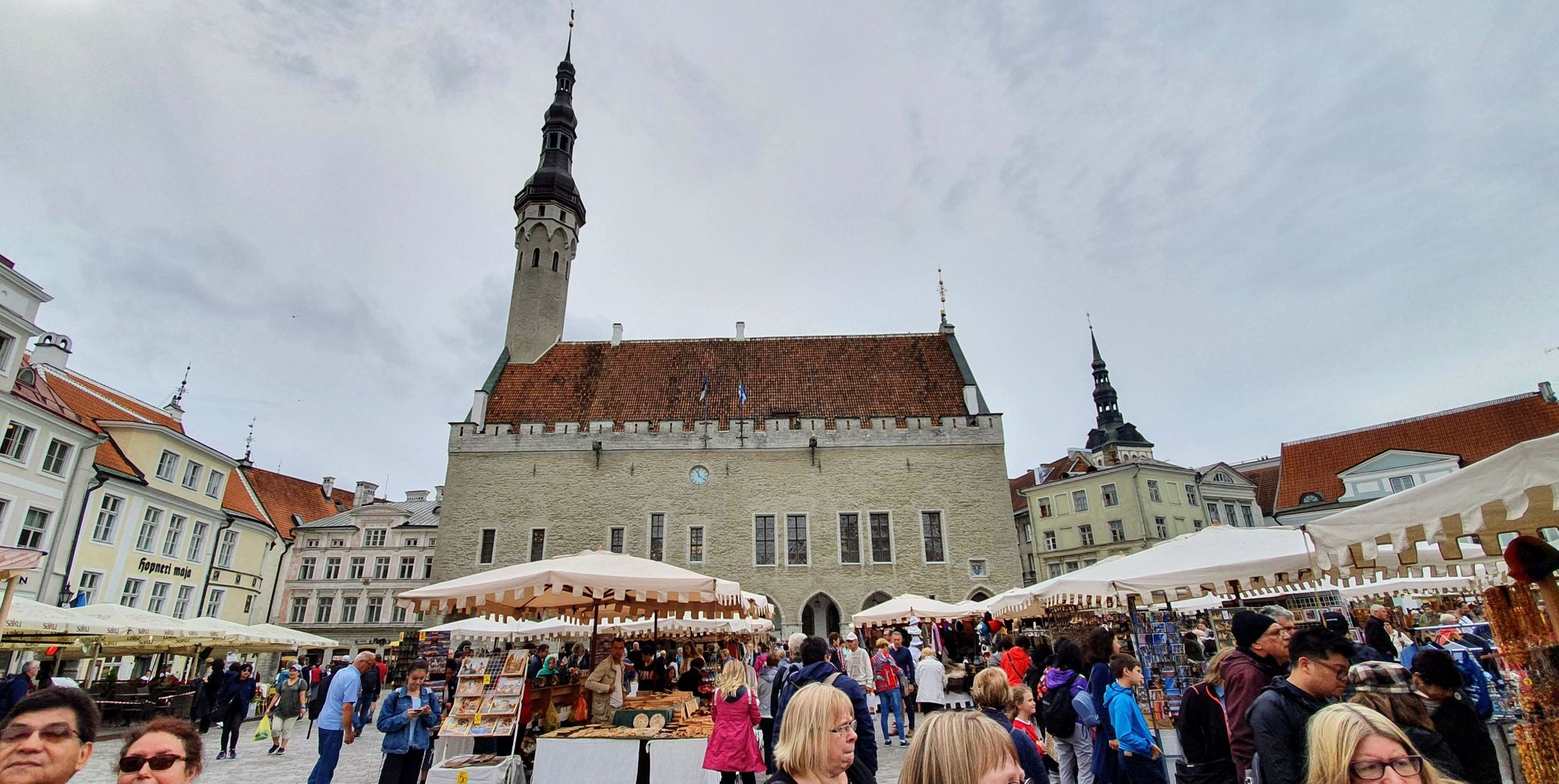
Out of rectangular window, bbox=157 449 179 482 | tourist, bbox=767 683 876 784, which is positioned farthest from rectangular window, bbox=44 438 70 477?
tourist, bbox=767 683 876 784

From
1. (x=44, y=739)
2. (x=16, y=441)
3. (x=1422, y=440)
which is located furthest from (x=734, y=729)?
(x=1422, y=440)

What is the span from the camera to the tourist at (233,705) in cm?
1127

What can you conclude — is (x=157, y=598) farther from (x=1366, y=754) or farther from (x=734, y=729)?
(x=1366, y=754)

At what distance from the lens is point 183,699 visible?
15320 mm

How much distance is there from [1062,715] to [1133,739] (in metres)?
0.90

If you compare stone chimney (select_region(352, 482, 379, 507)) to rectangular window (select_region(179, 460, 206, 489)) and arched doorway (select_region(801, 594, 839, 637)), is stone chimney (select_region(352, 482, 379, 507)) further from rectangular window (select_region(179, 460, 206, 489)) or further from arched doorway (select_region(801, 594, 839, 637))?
arched doorway (select_region(801, 594, 839, 637))

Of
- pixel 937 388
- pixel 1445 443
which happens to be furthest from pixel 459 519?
pixel 1445 443

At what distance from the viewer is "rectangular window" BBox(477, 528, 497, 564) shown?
25.0m

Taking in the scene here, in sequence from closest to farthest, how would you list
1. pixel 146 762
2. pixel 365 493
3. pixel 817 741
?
pixel 146 762, pixel 817 741, pixel 365 493

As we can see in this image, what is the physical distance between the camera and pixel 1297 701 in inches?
119

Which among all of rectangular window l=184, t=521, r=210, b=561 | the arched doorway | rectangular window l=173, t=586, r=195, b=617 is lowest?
the arched doorway

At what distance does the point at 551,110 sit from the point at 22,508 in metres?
27.5

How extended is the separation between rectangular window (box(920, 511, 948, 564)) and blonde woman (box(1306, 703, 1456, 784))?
23.2 m

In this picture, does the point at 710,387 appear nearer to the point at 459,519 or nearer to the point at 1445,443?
the point at 459,519
